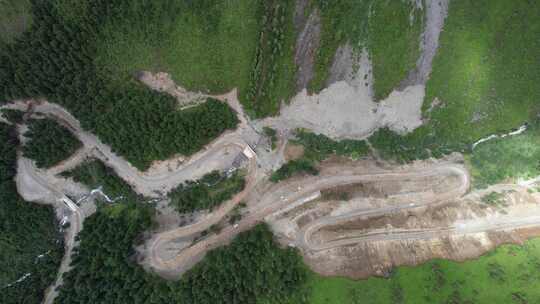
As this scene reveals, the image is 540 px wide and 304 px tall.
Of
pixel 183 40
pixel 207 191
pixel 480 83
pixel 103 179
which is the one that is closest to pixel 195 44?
pixel 183 40

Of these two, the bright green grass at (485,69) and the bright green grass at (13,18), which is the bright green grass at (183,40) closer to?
the bright green grass at (13,18)

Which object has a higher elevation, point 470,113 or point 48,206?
Result: point 470,113

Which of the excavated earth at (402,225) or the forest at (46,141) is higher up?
the forest at (46,141)

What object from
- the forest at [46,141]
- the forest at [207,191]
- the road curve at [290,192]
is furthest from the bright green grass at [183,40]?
the road curve at [290,192]

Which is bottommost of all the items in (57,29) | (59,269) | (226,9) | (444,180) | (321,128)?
(59,269)

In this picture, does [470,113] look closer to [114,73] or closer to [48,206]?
[114,73]

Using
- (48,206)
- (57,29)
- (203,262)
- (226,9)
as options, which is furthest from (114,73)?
(203,262)

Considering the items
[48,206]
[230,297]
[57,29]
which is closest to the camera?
[230,297]
